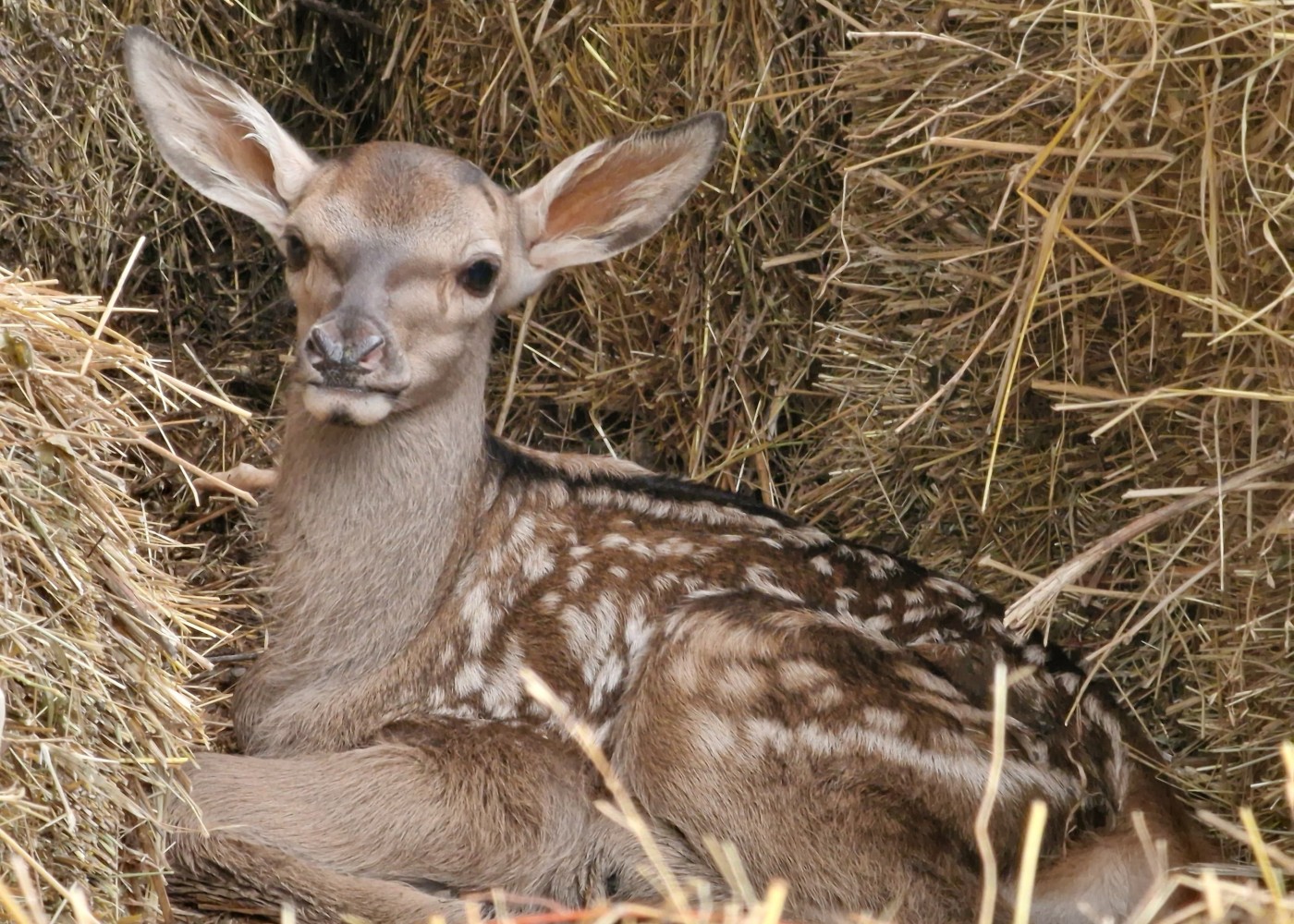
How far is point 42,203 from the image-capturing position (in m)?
5.06

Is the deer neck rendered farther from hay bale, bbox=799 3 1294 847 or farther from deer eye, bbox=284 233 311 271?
hay bale, bbox=799 3 1294 847

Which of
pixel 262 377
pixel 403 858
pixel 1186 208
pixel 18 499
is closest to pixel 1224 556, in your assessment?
pixel 1186 208

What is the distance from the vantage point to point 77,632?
10.2ft

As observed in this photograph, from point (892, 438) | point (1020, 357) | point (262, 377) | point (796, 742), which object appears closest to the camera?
point (796, 742)

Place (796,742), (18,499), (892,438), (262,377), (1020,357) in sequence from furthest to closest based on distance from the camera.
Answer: (262,377)
(892,438)
(1020,357)
(796,742)
(18,499)

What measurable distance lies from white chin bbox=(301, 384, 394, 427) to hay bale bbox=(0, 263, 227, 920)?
0.65 metres

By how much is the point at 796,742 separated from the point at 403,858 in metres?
1.01

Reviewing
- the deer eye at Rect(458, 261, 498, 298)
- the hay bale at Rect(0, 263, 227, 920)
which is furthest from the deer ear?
the hay bale at Rect(0, 263, 227, 920)

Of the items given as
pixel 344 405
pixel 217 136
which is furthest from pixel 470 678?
pixel 217 136

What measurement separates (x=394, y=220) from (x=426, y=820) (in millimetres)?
1511

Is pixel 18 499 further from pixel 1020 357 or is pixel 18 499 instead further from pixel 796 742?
pixel 1020 357

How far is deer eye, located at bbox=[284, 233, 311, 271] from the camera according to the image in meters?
4.25

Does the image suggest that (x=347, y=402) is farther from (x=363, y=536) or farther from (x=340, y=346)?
(x=363, y=536)

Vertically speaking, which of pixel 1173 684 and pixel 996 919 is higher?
pixel 1173 684
